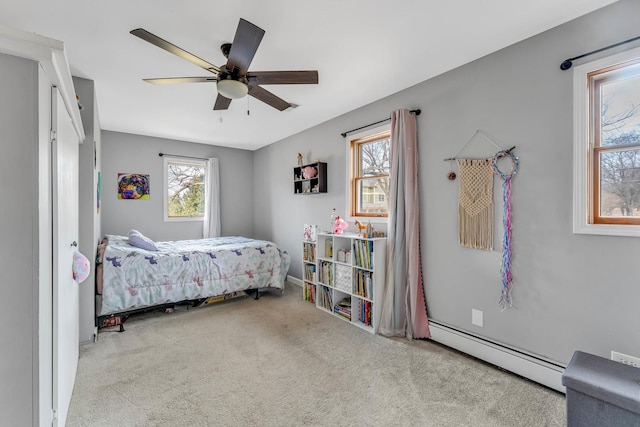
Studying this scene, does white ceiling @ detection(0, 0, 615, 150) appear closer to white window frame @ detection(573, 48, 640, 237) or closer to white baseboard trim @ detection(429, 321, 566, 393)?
white window frame @ detection(573, 48, 640, 237)

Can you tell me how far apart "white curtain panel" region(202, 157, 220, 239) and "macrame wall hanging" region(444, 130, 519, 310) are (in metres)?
4.01

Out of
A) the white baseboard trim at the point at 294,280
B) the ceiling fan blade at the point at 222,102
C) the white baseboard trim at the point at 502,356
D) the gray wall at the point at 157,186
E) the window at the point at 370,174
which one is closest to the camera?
the white baseboard trim at the point at 502,356

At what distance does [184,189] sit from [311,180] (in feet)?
8.20

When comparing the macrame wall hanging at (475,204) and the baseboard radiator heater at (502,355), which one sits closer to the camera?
the baseboard radiator heater at (502,355)

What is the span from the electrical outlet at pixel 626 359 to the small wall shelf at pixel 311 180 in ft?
9.90

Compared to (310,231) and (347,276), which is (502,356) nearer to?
(347,276)

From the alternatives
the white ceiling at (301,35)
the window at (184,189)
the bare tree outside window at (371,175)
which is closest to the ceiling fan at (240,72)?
the white ceiling at (301,35)

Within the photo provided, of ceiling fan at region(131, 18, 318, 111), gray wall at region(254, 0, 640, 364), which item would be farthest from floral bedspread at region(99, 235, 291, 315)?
gray wall at region(254, 0, 640, 364)

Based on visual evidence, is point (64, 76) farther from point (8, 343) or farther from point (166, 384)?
point (166, 384)

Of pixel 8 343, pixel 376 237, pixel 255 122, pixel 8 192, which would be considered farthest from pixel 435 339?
pixel 255 122

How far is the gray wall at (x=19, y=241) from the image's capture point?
42.3 inches

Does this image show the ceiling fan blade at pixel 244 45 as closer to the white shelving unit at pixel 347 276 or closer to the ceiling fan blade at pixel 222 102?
the ceiling fan blade at pixel 222 102

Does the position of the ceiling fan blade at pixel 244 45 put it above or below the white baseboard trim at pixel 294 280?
above

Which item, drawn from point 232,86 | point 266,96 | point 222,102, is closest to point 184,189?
point 222,102
